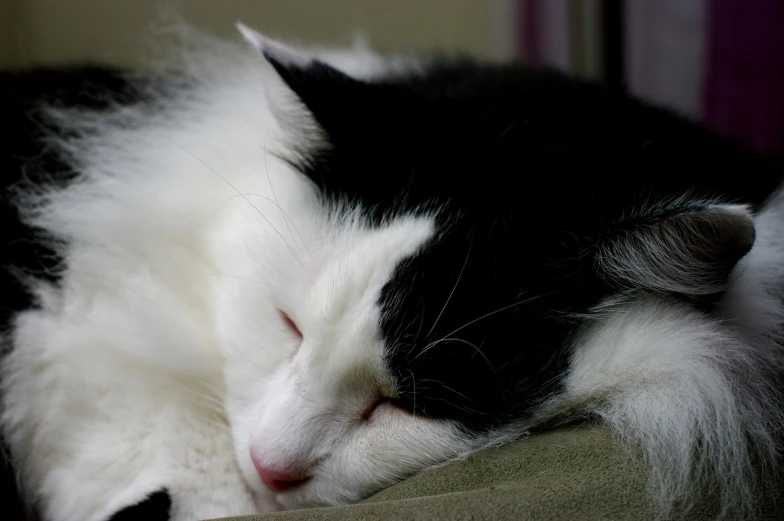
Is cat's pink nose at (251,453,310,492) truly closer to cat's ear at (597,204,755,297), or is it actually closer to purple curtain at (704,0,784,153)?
cat's ear at (597,204,755,297)

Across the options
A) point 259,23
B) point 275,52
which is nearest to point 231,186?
point 275,52

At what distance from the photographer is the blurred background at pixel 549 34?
1942 millimetres

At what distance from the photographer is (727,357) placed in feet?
Answer: 2.68

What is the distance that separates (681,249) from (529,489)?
32 centimetres

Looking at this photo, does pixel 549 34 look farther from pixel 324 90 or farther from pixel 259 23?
pixel 324 90

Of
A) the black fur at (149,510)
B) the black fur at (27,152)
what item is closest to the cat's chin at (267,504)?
the black fur at (149,510)

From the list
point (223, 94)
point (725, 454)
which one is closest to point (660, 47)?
point (223, 94)

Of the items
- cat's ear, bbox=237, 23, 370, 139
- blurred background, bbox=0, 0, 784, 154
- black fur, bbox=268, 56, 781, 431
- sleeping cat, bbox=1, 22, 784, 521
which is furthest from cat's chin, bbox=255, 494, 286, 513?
blurred background, bbox=0, 0, 784, 154

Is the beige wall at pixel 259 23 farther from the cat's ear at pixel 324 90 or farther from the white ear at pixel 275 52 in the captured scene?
the cat's ear at pixel 324 90

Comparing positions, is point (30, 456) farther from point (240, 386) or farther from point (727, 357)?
point (727, 357)

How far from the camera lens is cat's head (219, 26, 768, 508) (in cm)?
79

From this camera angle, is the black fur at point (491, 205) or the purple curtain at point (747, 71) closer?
the black fur at point (491, 205)

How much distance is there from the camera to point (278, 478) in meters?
0.80

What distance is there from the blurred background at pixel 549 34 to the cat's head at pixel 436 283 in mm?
881
